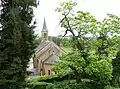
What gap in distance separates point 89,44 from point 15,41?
897 cm

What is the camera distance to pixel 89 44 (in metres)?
30.3

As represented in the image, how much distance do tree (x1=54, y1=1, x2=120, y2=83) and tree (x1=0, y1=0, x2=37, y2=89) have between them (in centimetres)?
560

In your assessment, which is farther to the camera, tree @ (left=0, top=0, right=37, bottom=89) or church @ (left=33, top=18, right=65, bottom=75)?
church @ (left=33, top=18, right=65, bottom=75)

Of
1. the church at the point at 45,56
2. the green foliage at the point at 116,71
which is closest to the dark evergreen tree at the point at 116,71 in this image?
the green foliage at the point at 116,71

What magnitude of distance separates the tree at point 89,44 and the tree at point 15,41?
560 centimetres

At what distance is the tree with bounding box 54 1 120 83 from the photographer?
95.7ft

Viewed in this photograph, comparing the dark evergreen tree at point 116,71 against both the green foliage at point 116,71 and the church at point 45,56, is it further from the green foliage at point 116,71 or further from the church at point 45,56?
the church at point 45,56

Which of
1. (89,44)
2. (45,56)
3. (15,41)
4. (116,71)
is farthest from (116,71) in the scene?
(45,56)

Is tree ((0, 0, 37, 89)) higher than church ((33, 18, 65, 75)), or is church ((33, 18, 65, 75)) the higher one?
church ((33, 18, 65, 75))

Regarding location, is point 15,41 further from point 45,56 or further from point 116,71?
point 45,56

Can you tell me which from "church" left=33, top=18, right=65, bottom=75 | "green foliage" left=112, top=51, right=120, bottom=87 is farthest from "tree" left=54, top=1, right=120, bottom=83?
"church" left=33, top=18, right=65, bottom=75

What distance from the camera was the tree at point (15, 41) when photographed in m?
23.9

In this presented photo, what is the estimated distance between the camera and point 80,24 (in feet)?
97.1

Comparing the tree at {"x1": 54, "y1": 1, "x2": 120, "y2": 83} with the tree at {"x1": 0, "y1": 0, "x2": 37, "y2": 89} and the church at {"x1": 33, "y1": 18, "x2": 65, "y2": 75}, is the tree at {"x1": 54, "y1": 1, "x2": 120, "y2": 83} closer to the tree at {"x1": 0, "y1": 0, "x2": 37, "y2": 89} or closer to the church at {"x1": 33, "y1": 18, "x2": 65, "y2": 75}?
the tree at {"x1": 0, "y1": 0, "x2": 37, "y2": 89}
